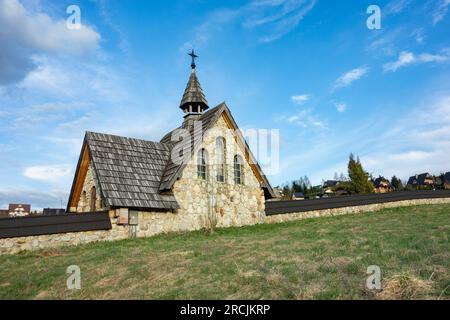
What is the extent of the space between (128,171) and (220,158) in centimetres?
459

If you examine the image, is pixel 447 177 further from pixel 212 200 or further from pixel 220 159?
pixel 212 200

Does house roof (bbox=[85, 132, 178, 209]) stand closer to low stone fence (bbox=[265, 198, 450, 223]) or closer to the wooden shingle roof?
the wooden shingle roof

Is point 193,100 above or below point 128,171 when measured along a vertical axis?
above

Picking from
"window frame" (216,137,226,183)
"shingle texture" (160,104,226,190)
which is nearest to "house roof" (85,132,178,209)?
"shingle texture" (160,104,226,190)

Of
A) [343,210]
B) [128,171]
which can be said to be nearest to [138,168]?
[128,171]

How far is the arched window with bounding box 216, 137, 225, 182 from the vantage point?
17.3 metres

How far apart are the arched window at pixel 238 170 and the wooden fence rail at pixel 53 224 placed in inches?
270

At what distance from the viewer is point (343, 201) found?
2202 cm

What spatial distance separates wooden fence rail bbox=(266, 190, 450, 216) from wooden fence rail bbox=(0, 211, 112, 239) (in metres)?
9.03

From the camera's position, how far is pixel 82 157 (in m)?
17.0

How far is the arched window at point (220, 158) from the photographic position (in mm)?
17328
